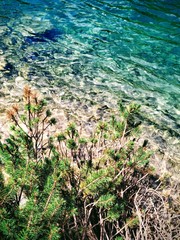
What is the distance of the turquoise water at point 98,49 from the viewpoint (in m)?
5.76

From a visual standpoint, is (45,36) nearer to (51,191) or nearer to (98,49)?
(98,49)

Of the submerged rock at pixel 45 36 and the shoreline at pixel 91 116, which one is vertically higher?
the submerged rock at pixel 45 36

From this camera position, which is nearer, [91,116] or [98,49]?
[91,116]

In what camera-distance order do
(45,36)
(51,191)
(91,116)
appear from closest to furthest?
(51,191)
(91,116)
(45,36)

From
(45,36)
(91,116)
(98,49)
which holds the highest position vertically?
(45,36)

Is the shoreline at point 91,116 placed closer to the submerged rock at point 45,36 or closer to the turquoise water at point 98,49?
the turquoise water at point 98,49

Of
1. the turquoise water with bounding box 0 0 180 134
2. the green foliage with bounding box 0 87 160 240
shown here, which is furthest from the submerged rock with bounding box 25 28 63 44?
the green foliage with bounding box 0 87 160 240

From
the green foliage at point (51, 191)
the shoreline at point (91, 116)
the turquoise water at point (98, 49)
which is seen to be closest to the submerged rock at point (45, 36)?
the turquoise water at point (98, 49)

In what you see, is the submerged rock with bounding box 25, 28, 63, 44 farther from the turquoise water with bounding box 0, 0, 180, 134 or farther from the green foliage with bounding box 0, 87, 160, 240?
the green foliage with bounding box 0, 87, 160, 240

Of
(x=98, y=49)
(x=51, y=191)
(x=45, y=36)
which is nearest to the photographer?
(x=51, y=191)

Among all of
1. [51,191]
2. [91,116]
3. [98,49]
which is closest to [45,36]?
[98,49]

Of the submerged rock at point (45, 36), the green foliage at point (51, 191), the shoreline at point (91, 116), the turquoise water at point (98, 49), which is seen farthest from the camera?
the submerged rock at point (45, 36)

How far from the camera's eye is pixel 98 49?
A: 24.9 ft

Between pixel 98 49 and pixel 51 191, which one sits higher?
pixel 51 191
